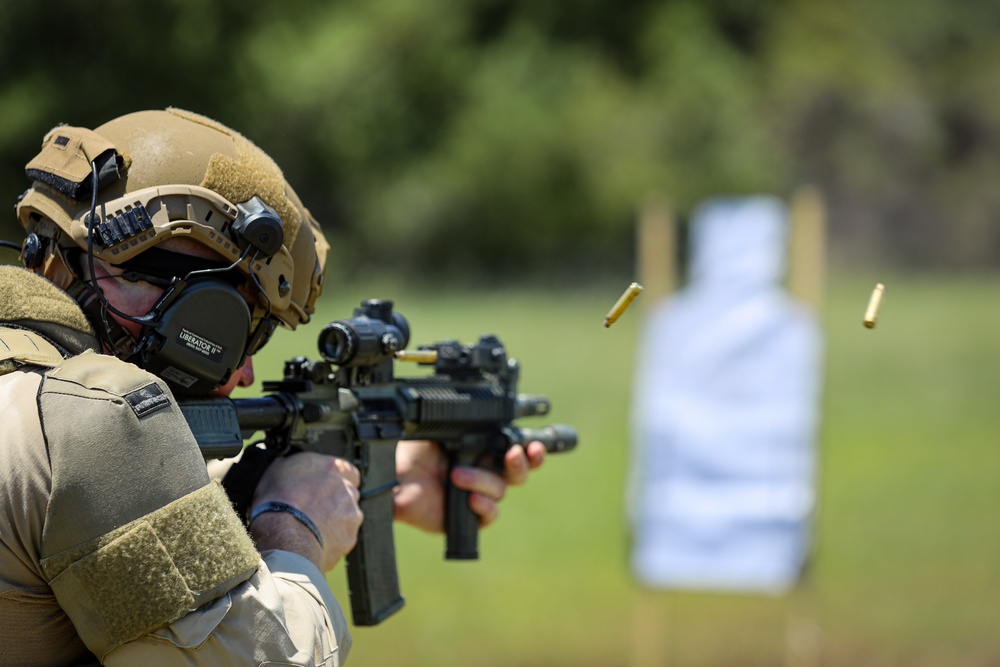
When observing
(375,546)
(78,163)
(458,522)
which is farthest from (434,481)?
(78,163)

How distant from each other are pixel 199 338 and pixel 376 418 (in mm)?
934

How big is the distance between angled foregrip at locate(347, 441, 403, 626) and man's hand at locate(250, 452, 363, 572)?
39cm

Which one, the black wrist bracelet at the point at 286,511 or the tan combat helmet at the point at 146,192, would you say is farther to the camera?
the black wrist bracelet at the point at 286,511

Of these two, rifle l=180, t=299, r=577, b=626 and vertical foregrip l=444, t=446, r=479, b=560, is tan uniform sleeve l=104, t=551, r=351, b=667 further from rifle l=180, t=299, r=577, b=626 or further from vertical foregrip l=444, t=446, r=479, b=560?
vertical foregrip l=444, t=446, r=479, b=560

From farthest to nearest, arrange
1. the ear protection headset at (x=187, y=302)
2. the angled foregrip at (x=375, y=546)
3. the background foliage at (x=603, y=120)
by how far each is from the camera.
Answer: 1. the background foliage at (x=603, y=120)
2. the angled foregrip at (x=375, y=546)
3. the ear protection headset at (x=187, y=302)

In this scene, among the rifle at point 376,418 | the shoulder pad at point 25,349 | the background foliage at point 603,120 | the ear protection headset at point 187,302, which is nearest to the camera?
the shoulder pad at point 25,349

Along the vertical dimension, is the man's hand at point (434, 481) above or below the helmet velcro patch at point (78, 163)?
below

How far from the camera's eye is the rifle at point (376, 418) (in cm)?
302

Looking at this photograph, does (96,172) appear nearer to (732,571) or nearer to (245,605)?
(245,605)

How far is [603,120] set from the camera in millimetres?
27766

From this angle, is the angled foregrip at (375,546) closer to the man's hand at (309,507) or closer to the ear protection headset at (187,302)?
the man's hand at (309,507)

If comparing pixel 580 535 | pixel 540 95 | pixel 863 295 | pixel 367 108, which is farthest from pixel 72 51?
pixel 540 95

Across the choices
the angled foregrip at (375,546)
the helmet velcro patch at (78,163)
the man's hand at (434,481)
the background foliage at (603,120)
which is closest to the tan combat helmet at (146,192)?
the helmet velcro patch at (78,163)

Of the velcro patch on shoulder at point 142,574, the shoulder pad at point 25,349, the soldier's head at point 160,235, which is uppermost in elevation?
the soldier's head at point 160,235
